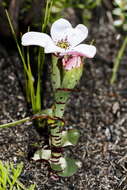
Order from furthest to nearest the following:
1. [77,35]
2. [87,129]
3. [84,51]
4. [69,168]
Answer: [87,129] < [69,168] < [77,35] < [84,51]

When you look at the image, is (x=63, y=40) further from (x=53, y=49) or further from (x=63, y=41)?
(x=53, y=49)

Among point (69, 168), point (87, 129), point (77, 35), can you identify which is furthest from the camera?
point (87, 129)

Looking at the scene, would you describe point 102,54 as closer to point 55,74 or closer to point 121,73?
point 121,73

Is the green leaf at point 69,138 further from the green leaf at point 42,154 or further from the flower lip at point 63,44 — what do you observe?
the flower lip at point 63,44

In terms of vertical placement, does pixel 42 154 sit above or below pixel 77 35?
below

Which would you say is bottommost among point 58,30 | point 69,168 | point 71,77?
point 69,168

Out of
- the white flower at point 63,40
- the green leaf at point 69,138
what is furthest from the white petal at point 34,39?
the green leaf at point 69,138

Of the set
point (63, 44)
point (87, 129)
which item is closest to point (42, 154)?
point (87, 129)
